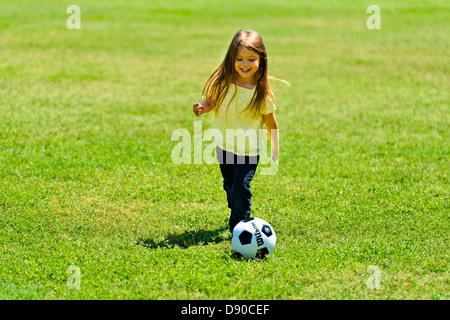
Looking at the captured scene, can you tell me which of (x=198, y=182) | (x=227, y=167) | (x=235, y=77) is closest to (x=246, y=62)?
(x=235, y=77)

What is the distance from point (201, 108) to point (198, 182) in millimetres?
2244

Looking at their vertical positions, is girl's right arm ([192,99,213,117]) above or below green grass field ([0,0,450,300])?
above

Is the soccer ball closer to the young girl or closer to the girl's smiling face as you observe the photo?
the young girl

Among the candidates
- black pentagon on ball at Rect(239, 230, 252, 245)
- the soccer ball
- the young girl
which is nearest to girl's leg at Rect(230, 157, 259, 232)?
the young girl

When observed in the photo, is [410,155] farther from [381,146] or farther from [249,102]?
[249,102]

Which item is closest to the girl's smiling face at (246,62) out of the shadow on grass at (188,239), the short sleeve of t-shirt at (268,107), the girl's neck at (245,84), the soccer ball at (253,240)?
the girl's neck at (245,84)

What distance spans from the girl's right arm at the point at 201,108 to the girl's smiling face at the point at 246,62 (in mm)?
461

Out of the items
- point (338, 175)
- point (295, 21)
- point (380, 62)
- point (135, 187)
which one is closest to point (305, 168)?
point (338, 175)

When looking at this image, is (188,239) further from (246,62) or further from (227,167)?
(246,62)

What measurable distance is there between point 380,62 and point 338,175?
10377 millimetres

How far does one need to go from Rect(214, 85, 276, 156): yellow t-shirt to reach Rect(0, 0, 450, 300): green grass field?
102 cm

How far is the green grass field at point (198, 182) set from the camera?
17.6 feet

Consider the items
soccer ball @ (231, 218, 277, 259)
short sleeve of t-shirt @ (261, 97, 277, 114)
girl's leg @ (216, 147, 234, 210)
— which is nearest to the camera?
soccer ball @ (231, 218, 277, 259)

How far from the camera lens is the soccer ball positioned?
5.62 metres
